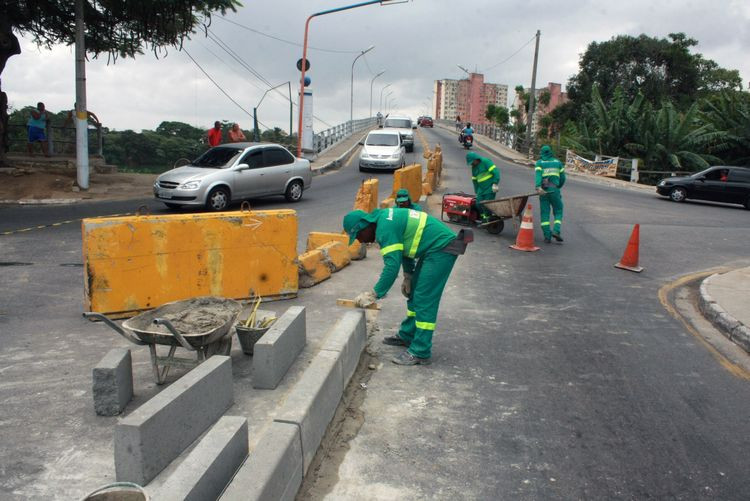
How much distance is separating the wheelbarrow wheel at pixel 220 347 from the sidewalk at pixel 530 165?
76.3ft

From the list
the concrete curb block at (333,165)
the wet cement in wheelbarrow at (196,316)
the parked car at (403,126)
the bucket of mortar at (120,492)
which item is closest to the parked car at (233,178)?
the concrete curb block at (333,165)

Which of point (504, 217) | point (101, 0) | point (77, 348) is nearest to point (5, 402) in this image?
point (77, 348)

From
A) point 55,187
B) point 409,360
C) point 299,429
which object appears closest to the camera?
point 299,429

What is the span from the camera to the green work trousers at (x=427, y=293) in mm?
5430

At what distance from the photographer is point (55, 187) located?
1650cm

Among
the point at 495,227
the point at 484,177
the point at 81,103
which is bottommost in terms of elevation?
the point at 495,227

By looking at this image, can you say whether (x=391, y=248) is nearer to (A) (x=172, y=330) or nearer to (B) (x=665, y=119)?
(A) (x=172, y=330)

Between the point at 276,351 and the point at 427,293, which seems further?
the point at 427,293

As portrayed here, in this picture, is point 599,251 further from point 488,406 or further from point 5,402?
point 5,402

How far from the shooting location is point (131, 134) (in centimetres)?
2903

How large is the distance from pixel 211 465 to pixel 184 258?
418cm

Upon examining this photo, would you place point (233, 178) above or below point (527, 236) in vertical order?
above

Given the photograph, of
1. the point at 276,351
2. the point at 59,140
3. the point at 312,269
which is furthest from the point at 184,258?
the point at 59,140

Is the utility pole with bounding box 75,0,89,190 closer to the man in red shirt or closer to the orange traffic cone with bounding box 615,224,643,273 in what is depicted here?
the man in red shirt
